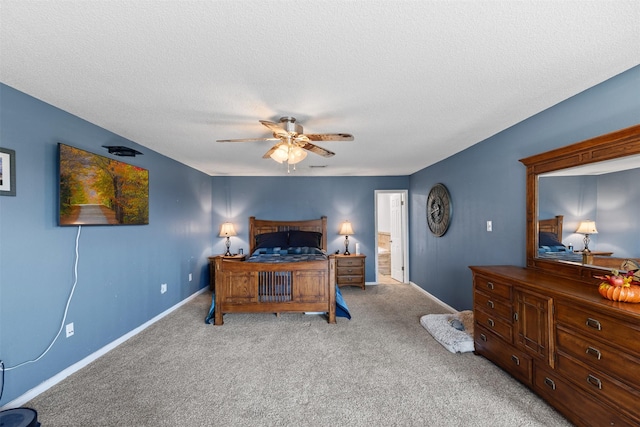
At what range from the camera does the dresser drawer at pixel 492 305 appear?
2.25 meters

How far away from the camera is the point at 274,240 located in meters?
5.25

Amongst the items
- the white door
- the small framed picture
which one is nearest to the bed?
the small framed picture

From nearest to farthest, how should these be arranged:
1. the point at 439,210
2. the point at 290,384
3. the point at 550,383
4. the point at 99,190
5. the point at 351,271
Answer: the point at 550,383 < the point at 290,384 < the point at 99,190 < the point at 439,210 < the point at 351,271

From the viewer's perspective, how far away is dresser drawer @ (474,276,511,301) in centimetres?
225

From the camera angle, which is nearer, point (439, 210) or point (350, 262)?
point (439, 210)

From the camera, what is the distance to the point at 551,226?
234 centimetres

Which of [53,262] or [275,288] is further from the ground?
[53,262]

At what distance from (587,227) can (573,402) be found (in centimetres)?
119

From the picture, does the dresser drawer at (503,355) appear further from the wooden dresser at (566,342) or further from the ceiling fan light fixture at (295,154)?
the ceiling fan light fixture at (295,154)

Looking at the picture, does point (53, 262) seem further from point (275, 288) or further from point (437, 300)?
point (437, 300)

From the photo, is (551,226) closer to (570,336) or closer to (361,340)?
(570,336)

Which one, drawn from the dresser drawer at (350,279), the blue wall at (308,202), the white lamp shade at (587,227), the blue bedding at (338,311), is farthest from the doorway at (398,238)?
the white lamp shade at (587,227)

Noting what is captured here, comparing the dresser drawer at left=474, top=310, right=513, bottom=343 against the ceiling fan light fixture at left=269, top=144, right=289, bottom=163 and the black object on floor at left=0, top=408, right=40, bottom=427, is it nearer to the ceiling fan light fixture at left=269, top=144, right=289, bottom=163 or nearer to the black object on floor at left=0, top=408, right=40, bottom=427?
the ceiling fan light fixture at left=269, top=144, right=289, bottom=163

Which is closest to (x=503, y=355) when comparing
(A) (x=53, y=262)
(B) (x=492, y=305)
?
(B) (x=492, y=305)
